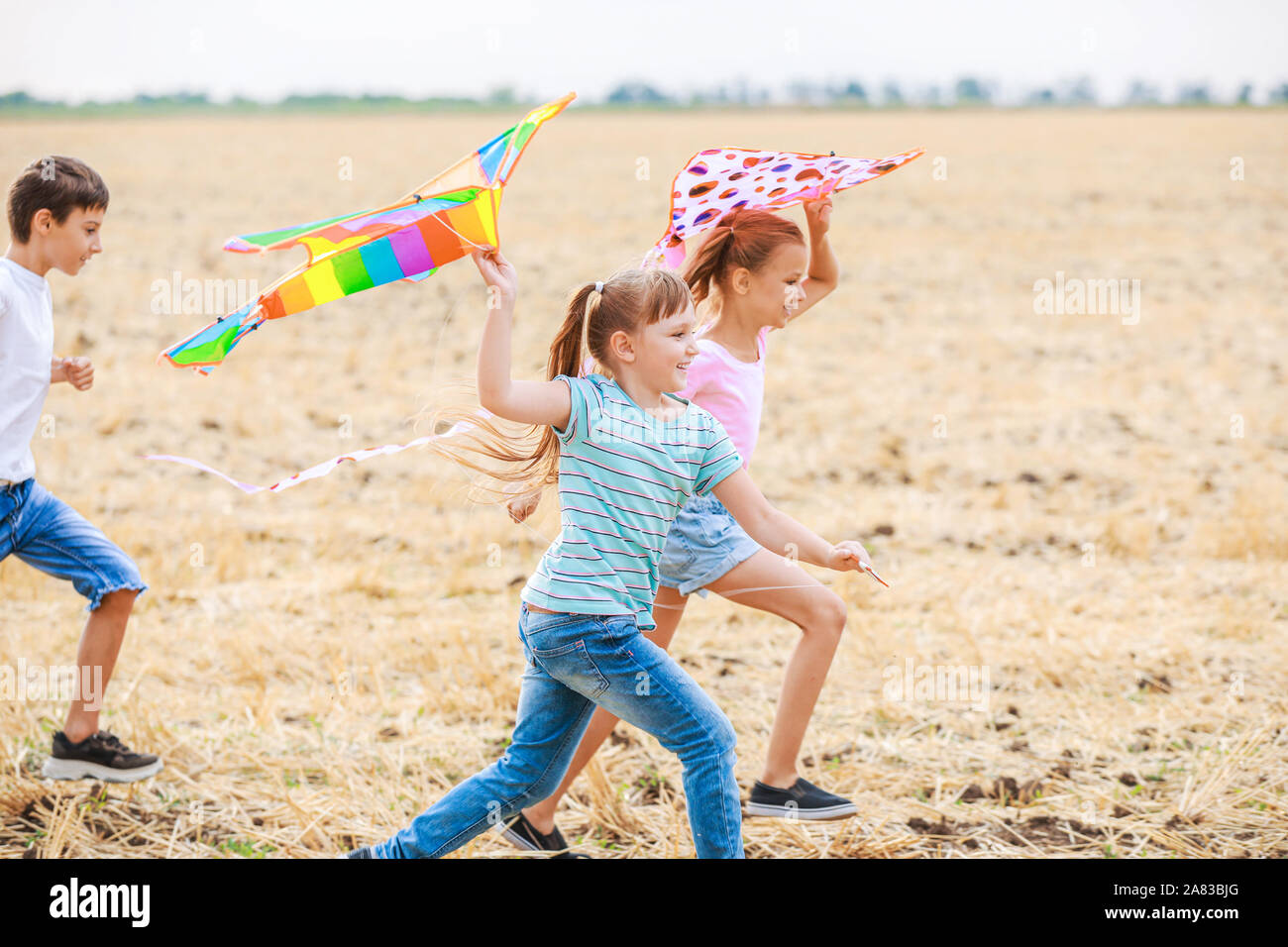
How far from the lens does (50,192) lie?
3.51m

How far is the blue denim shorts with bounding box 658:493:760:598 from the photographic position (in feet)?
11.4

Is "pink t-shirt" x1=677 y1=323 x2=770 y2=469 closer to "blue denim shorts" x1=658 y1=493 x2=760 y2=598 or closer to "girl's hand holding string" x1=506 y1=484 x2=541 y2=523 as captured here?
"blue denim shorts" x1=658 y1=493 x2=760 y2=598

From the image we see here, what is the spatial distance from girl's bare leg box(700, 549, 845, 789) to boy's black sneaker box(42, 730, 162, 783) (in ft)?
6.77

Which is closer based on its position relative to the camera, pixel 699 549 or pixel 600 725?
pixel 699 549

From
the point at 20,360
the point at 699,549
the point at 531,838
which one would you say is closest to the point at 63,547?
the point at 20,360

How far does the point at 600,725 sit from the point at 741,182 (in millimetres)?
1698

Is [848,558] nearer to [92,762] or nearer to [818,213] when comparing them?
[818,213]

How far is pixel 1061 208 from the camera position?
21547 mm

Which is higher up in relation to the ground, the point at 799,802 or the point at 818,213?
the point at 818,213

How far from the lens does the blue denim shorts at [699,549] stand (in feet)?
11.4

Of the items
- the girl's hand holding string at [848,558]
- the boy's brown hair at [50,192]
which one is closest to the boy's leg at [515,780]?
the girl's hand holding string at [848,558]

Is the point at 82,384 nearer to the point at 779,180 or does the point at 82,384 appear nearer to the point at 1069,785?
the point at 779,180

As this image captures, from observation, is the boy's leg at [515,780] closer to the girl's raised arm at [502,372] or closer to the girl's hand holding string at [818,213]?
the girl's raised arm at [502,372]

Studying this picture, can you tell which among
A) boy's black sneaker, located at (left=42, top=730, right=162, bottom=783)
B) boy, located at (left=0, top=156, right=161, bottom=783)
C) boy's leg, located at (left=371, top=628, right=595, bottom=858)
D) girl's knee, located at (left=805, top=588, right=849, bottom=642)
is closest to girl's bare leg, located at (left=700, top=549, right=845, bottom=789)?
girl's knee, located at (left=805, top=588, right=849, bottom=642)
